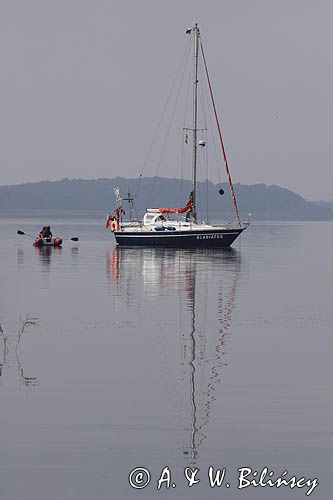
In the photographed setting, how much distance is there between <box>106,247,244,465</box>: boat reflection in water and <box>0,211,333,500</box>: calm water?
75 millimetres

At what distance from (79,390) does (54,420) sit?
2.75 m

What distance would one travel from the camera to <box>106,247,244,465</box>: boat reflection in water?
19.2m

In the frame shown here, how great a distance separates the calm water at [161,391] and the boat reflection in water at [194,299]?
75mm

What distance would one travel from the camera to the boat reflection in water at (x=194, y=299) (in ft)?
62.8

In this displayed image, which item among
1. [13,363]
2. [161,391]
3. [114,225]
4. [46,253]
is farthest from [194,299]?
[114,225]

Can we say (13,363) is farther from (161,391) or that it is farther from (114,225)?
(114,225)

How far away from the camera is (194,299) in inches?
1587

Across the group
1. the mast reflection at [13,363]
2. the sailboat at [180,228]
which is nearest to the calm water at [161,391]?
the mast reflection at [13,363]

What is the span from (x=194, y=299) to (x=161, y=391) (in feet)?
65.2

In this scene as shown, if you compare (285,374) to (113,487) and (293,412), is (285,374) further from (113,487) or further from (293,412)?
(113,487)

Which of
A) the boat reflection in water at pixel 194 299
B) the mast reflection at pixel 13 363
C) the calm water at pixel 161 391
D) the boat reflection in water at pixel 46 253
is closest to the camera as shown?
the calm water at pixel 161 391

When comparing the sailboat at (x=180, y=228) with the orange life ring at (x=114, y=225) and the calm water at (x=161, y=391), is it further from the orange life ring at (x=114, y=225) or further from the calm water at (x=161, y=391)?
the calm water at (x=161, y=391)

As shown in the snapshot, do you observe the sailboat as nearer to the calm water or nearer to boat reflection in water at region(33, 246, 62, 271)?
boat reflection in water at region(33, 246, 62, 271)

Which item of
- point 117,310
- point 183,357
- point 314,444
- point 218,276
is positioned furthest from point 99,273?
point 314,444
